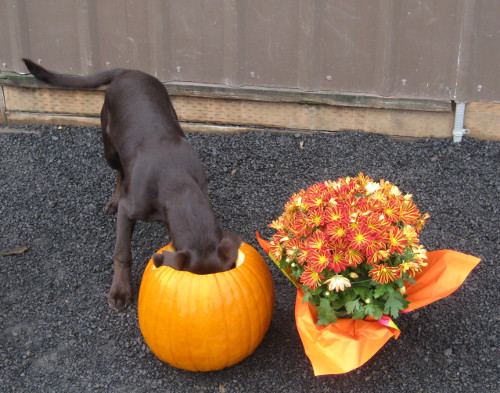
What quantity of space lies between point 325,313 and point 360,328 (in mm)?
210

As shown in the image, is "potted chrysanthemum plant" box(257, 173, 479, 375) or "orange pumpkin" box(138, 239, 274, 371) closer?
"potted chrysanthemum plant" box(257, 173, 479, 375)

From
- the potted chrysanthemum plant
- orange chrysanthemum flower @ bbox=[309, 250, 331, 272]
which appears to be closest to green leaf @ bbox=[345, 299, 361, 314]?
the potted chrysanthemum plant

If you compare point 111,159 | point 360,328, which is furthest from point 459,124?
point 111,159

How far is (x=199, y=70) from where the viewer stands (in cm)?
525

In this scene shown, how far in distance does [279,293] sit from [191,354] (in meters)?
0.90

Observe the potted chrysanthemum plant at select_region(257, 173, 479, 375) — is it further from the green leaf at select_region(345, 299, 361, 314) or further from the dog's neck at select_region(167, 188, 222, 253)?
the dog's neck at select_region(167, 188, 222, 253)

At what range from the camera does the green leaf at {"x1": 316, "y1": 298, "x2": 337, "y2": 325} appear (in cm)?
301

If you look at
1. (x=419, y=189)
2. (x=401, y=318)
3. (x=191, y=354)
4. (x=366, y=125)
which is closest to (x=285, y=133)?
(x=366, y=125)

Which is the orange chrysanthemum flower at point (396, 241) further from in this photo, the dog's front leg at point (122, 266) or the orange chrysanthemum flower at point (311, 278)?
the dog's front leg at point (122, 266)

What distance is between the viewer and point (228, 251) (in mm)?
3244

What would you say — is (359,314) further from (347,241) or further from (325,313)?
(347,241)

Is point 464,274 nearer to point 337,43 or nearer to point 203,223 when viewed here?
point 203,223

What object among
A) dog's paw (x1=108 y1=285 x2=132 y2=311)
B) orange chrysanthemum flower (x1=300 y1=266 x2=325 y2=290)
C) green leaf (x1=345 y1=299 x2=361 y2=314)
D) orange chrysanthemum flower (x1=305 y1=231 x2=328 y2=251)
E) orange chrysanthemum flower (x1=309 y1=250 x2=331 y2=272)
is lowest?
dog's paw (x1=108 y1=285 x2=132 y2=311)

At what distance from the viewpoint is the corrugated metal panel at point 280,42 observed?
4758 mm
